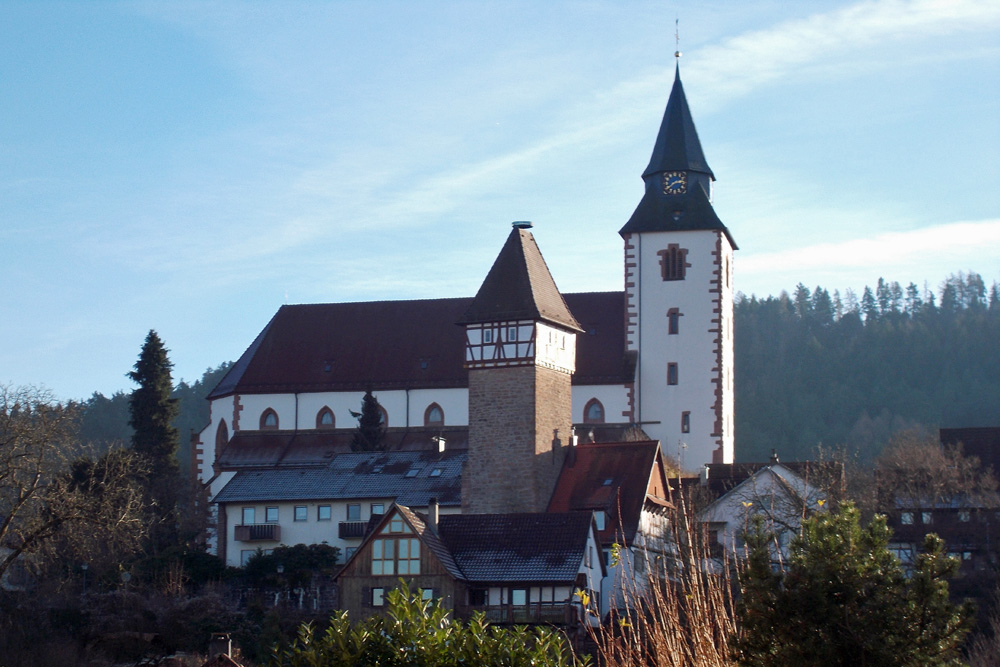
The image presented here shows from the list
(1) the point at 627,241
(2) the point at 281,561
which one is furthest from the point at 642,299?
(2) the point at 281,561

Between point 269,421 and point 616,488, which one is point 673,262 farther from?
point 269,421

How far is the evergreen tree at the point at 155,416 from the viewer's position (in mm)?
53594

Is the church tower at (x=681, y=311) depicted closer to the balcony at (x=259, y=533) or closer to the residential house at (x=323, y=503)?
the residential house at (x=323, y=503)

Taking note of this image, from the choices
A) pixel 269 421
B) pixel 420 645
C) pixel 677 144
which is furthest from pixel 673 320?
pixel 420 645

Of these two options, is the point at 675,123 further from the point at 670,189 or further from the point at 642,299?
the point at 642,299

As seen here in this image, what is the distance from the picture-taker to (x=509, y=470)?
143 feet

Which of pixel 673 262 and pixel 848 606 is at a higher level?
pixel 673 262

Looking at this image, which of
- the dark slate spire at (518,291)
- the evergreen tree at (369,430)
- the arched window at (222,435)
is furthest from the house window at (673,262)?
the arched window at (222,435)

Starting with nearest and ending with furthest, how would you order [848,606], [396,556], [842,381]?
[848,606]
[396,556]
[842,381]

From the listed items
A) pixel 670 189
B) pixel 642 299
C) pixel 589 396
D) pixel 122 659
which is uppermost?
pixel 670 189

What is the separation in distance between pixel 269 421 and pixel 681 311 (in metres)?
16.5

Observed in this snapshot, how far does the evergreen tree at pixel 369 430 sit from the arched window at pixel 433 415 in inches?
90.1

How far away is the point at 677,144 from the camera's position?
60688 mm

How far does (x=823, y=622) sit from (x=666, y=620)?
1.21 m
